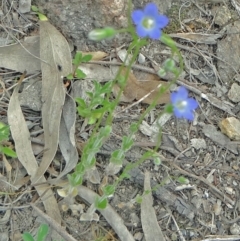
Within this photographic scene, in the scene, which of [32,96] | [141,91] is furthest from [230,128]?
[32,96]

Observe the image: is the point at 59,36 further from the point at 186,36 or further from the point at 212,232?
the point at 212,232

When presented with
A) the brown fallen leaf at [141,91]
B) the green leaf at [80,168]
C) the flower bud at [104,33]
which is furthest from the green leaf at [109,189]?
the flower bud at [104,33]

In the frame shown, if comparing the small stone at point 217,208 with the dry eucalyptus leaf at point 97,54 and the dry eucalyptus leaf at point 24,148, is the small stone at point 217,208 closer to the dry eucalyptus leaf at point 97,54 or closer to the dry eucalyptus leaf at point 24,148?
the dry eucalyptus leaf at point 24,148

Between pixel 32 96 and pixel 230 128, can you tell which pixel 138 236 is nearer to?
pixel 230 128

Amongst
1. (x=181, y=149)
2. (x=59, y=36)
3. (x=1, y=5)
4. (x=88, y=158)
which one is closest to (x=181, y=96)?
(x=88, y=158)

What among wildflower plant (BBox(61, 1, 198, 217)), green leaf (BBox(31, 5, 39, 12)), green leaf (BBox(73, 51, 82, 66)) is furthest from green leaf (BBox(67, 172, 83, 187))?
green leaf (BBox(31, 5, 39, 12))
